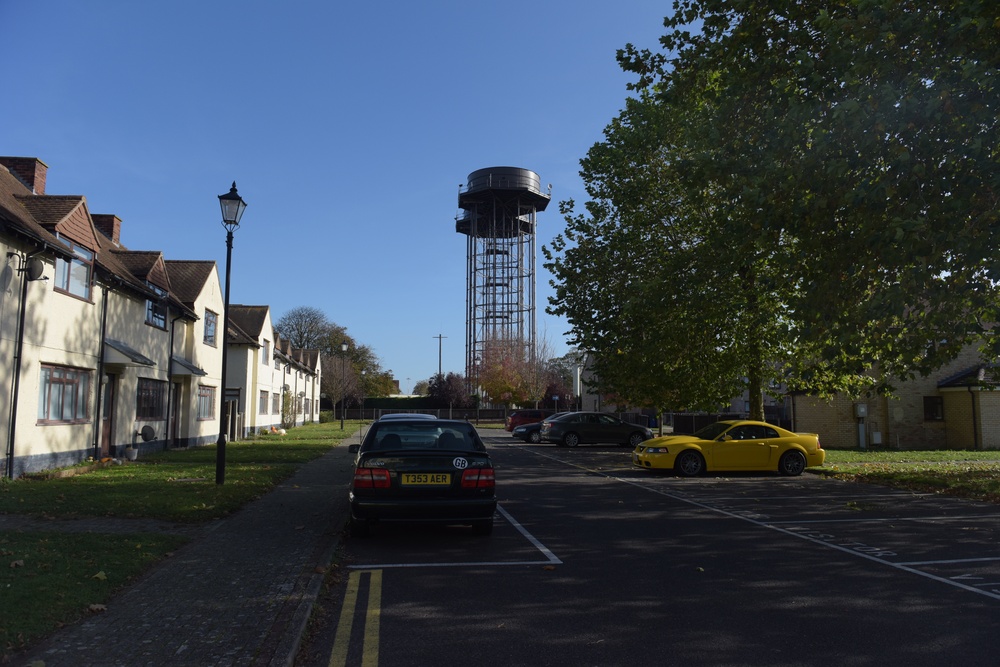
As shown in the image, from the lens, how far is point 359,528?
29.5 ft

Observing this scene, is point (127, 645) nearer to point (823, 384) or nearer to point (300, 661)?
point (300, 661)

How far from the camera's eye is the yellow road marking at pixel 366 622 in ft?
15.7

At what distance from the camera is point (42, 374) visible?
15.3 metres

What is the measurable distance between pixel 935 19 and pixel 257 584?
31.4ft

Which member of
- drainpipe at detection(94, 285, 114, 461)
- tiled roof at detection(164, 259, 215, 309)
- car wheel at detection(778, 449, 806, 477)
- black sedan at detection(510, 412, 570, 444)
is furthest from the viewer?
black sedan at detection(510, 412, 570, 444)

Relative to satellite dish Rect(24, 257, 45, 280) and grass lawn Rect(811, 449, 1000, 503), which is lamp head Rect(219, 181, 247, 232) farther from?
grass lawn Rect(811, 449, 1000, 503)

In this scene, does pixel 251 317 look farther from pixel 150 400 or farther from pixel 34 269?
pixel 34 269

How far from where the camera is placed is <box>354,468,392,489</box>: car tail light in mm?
8359

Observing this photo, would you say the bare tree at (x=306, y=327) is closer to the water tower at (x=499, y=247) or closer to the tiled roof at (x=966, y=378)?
the water tower at (x=499, y=247)

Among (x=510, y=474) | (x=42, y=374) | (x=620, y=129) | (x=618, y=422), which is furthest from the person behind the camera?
(x=618, y=422)

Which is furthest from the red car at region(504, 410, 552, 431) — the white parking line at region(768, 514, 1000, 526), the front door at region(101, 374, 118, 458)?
the white parking line at region(768, 514, 1000, 526)

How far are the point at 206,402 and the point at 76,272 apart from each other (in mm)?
13218

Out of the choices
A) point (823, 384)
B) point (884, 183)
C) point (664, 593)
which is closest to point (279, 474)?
point (664, 593)

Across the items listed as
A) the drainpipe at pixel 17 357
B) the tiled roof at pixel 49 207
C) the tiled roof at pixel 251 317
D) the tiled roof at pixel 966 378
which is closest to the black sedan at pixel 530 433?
the tiled roof at pixel 251 317
